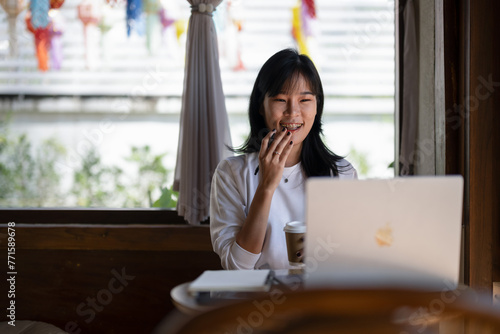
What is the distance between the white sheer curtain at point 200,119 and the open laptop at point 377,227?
4.40 feet

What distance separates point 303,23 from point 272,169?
1.25 meters

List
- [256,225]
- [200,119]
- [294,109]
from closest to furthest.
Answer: [256,225]
[294,109]
[200,119]

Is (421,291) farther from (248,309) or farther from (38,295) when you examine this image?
(38,295)

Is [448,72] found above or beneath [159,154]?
above

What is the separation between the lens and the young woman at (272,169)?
1620 millimetres

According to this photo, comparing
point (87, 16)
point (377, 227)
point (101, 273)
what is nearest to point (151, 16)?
point (87, 16)

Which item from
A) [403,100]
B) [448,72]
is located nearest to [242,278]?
[448,72]

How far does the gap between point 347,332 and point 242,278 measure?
27.0 inches

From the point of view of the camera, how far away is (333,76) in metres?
2.64

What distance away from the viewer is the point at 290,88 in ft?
5.87

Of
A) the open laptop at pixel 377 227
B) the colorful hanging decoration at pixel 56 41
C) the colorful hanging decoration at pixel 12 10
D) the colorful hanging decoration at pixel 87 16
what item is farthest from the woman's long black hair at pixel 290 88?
the colorful hanging decoration at pixel 12 10

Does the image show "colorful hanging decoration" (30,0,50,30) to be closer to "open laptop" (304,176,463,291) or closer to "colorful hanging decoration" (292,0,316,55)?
"colorful hanging decoration" (292,0,316,55)

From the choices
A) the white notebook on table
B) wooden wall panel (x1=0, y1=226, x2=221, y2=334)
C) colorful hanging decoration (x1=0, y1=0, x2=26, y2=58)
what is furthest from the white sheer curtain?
the white notebook on table

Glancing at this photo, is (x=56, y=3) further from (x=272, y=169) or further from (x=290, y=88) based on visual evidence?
(x=272, y=169)
